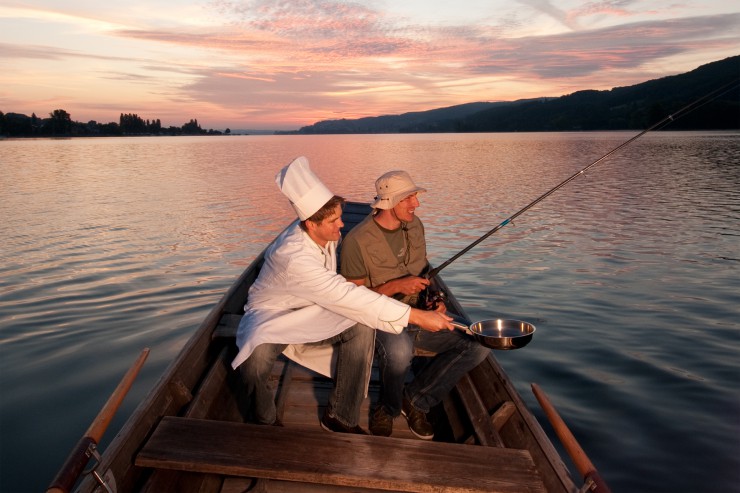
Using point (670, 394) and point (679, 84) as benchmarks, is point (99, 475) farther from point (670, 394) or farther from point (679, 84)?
point (679, 84)

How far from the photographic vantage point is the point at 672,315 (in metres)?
11.3

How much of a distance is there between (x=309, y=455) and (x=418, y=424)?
1.55 m

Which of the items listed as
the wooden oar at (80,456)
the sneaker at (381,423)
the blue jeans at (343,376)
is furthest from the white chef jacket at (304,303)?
the wooden oar at (80,456)

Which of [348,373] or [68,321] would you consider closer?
[348,373]

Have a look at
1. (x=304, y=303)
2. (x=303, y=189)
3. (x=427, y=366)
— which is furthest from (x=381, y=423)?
(x=303, y=189)

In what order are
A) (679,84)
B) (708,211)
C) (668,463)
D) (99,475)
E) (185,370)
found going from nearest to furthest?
(99,475)
(185,370)
(668,463)
(708,211)
(679,84)

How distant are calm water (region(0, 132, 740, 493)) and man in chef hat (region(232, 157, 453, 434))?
3.19 meters

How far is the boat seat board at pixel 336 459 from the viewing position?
3881 mm

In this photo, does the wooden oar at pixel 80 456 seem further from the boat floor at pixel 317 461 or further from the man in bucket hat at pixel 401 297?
the man in bucket hat at pixel 401 297

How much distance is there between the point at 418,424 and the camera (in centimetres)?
537

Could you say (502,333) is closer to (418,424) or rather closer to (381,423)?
(418,424)

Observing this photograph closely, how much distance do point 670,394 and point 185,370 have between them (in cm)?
647

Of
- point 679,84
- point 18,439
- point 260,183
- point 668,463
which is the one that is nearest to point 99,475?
point 18,439

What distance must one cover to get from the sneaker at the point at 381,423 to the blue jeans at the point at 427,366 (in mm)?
46
